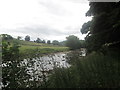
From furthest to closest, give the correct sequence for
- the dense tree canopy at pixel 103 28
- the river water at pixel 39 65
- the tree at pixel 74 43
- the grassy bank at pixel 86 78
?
the tree at pixel 74 43 → the dense tree canopy at pixel 103 28 → the grassy bank at pixel 86 78 → the river water at pixel 39 65

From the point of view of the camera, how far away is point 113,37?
8.02 m

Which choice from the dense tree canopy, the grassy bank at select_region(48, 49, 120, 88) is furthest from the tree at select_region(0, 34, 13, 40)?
the dense tree canopy

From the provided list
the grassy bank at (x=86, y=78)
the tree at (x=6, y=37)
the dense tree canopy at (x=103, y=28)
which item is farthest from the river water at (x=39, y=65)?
the dense tree canopy at (x=103, y=28)

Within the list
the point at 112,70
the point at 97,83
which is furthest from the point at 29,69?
the point at 112,70

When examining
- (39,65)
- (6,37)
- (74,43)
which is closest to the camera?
(6,37)

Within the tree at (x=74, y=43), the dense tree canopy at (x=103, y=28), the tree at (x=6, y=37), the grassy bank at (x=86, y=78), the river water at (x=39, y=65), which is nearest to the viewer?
the tree at (x=6, y=37)

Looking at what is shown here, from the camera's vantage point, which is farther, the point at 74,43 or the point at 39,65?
the point at 74,43

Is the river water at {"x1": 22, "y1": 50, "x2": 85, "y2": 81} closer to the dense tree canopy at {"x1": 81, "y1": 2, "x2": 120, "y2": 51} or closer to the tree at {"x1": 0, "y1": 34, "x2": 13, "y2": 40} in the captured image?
the tree at {"x1": 0, "y1": 34, "x2": 13, "y2": 40}

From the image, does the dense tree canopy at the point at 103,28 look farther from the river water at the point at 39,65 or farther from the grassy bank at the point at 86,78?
the river water at the point at 39,65

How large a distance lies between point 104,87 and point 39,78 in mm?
1679

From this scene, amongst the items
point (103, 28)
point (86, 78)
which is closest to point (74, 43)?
point (103, 28)

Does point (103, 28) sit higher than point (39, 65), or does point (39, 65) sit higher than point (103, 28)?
point (103, 28)

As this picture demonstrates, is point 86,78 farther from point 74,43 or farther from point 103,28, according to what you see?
point 74,43

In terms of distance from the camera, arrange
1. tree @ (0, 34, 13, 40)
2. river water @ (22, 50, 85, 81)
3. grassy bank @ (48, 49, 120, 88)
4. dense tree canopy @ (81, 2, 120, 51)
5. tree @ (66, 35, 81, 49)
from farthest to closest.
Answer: tree @ (66, 35, 81, 49)
dense tree canopy @ (81, 2, 120, 51)
grassy bank @ (48, 49, 120, 88)
river water @ (22, 50, 85, 81)
tree @ (0, 34, 13, 40)
